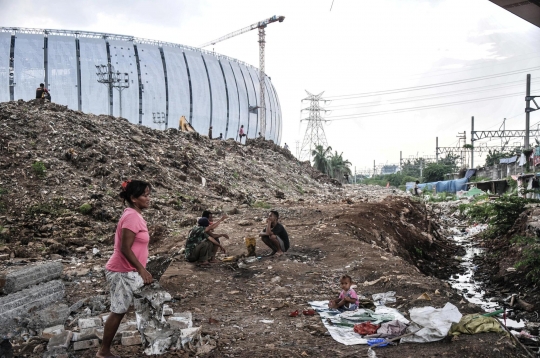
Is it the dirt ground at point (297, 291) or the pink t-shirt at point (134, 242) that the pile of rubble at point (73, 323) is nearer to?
the dirt ground at point (297, 291)

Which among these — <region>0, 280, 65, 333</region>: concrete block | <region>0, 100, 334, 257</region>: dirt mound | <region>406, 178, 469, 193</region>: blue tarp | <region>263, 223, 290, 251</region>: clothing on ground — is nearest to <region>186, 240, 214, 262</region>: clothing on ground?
<region>263, 223, 290, 251</region>: clothing on ground

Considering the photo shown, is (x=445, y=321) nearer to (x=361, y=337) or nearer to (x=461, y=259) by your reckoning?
(x=361, y=337)

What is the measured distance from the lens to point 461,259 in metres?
12.3

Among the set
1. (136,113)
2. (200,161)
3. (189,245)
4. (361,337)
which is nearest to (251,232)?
(189,245)

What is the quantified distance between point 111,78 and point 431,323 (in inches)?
1082

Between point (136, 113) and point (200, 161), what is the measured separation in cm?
1301

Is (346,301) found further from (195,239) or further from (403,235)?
(403,235)

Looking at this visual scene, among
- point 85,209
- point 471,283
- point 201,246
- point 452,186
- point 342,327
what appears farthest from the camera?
point 452,186

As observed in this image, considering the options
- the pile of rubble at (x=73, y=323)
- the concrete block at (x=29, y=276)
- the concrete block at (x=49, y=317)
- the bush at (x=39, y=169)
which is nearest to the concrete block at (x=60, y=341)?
the pile of rubble at (x=73, y=323)

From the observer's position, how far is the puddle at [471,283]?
7473mm

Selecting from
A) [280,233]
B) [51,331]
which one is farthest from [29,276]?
[280,233]

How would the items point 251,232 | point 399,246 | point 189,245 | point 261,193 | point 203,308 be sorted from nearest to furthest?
point 203,308, point 189,245, point 251,232, point 399,246, point 261,193

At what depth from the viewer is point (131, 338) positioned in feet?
13.0

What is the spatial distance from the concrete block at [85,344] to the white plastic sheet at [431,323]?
2796 millimetres
